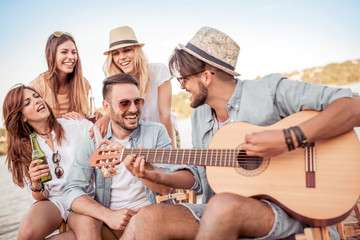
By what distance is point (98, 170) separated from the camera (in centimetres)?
271

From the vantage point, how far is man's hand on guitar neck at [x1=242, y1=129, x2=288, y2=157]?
5.70ft

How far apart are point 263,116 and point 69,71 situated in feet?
9.10

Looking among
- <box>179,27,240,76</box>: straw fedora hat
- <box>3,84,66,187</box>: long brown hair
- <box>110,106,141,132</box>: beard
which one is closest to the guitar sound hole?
<box>179,27,240,76</box>: straw fedora hat

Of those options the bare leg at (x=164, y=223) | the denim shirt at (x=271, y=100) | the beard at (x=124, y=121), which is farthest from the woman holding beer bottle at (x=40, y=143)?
the denim shirt at (x=271, y=100)

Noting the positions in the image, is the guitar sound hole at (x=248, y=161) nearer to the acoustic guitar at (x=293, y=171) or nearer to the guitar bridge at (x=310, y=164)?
the acoustic guitar at (x=293, y=171)

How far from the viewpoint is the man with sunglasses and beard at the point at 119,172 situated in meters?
2.49

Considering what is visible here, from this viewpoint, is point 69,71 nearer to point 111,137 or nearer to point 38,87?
point 38,87

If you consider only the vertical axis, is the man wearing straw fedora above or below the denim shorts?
above

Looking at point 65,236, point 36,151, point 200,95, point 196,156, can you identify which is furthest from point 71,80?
point 196,156

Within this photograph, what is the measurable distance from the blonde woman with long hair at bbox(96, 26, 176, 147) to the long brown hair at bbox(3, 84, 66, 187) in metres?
1.02

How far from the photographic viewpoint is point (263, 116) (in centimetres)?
210

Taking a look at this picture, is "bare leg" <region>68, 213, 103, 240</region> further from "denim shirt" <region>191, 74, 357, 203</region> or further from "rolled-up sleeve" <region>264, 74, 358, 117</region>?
"rolled-up sleeve" <region>264, 74, 358, 117</region>

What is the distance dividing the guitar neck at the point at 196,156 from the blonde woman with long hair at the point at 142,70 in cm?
185

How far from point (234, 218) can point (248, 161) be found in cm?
45
